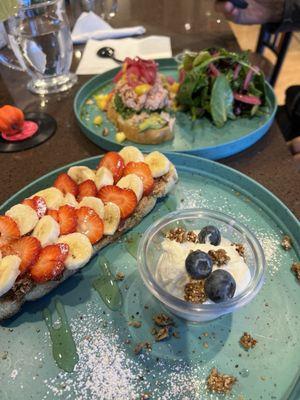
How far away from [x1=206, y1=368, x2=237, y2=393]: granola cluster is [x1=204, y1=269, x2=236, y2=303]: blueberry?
0.71ft

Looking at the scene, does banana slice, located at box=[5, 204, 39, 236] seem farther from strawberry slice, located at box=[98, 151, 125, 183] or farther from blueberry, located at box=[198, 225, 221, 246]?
blueberry, located at box=[198, 225, 221, 246]

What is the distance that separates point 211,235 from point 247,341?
1.13ft

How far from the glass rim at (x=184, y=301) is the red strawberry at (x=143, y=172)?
8.3 inches

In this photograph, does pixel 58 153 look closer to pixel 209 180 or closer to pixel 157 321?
pixel 209 180

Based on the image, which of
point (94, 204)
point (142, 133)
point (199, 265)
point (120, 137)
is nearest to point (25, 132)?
point (120, 137)

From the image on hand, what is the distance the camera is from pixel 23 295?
3.79 ft

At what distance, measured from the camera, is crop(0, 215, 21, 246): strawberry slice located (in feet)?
4.03

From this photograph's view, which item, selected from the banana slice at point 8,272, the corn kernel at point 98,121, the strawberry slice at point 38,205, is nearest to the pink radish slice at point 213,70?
the corn kernel at point 98,121

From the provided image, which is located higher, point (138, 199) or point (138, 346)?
point (138, 199)

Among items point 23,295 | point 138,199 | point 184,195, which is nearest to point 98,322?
point 23,295

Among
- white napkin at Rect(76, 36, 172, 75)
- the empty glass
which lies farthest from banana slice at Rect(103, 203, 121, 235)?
white napkin at Rect(76, 36, 172, 75)

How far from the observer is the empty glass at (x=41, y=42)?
2.06m

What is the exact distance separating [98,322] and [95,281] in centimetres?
16

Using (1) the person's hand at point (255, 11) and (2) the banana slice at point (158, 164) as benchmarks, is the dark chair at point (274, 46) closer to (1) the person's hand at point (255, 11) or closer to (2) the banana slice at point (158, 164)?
(1) the person's hand at point (255, 11)
